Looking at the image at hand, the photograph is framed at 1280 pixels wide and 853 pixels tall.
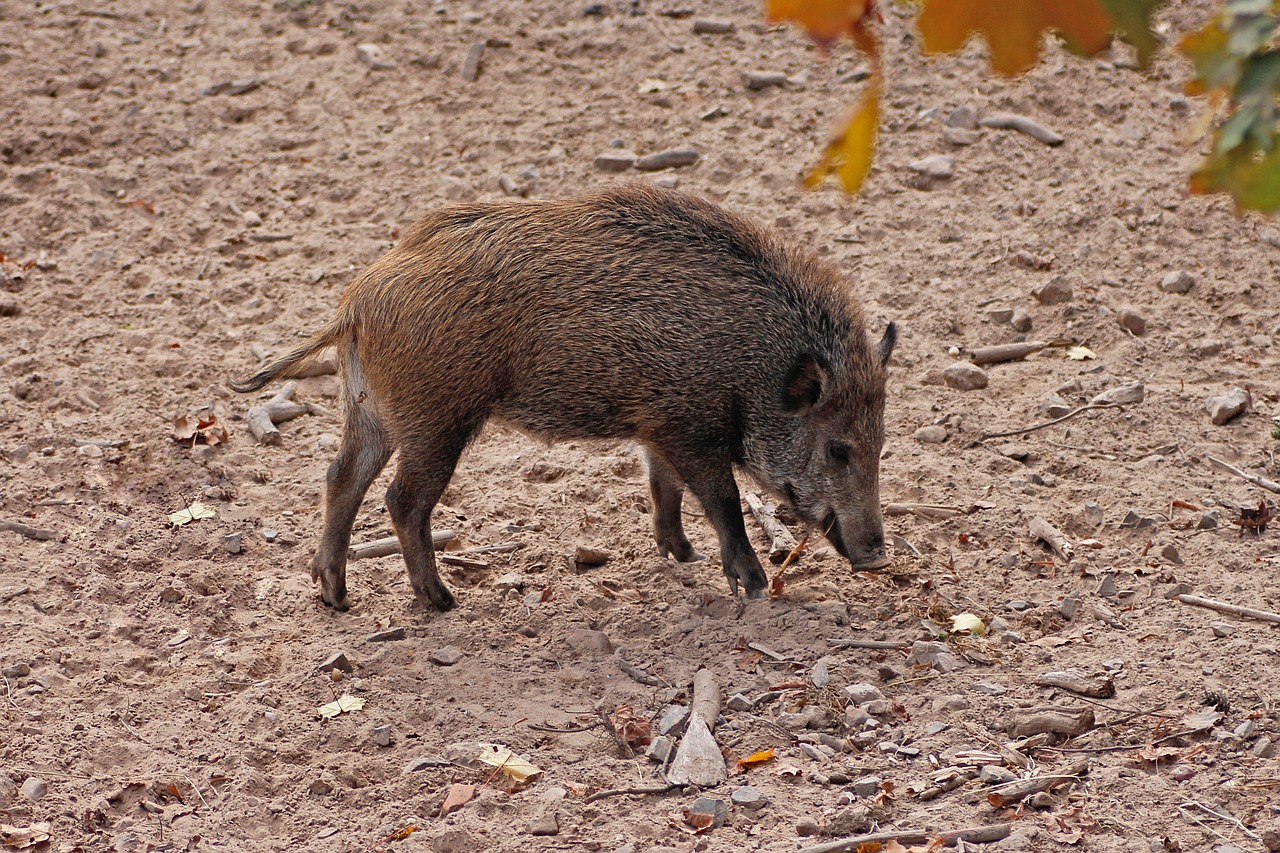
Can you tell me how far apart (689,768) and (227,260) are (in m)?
4.02

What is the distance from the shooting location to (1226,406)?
506cm

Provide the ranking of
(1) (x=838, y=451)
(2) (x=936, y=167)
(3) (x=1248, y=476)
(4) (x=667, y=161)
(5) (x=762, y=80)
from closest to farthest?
1. (1) (x=838, y=451)
2. (3) (x=1248, y=476)
3. (2) (x=936, y=167)
4. (4) (x=667, y=161)
5. (5) (x=762, y=80)

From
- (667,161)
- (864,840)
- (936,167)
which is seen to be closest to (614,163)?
(667,161)

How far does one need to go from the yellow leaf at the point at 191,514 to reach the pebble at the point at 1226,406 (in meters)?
3.69

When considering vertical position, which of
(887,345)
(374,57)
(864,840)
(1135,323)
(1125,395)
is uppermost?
(374,57)

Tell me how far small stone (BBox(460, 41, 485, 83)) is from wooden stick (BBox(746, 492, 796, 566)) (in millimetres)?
3794

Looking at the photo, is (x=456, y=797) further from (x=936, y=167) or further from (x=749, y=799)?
(x=936, y=167)

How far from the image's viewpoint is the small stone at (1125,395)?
17.3 feet

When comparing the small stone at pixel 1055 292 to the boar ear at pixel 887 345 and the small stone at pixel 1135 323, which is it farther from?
the boar ear at pixel 887 345

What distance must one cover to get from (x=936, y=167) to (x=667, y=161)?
1350 mm

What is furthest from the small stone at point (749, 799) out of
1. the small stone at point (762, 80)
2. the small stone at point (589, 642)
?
the small stone at point (762, 80)

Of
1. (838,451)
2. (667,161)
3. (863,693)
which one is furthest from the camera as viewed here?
(667,161)

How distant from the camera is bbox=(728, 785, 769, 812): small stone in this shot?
331 centimetres

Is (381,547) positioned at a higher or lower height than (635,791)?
lower
